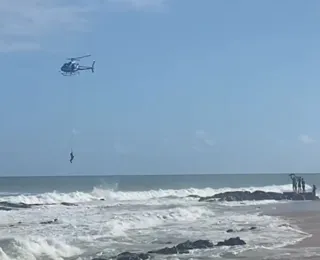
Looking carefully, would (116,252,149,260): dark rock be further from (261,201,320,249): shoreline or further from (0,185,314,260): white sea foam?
(261,201,320,249): shoreline

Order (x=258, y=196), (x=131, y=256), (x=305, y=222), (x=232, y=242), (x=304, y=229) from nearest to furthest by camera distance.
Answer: (x=131, y=256) → (x=232, y=242) → (x=304, y=229) → (x=305, y=222) → (x=258, y=196)

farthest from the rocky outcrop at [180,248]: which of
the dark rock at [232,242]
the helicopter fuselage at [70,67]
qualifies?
the helicopter fuselage at [70,67]

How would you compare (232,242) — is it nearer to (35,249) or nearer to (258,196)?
(35,249)

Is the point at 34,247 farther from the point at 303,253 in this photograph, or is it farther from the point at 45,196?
the point at 45,196

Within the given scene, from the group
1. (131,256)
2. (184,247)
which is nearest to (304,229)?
(184,247)

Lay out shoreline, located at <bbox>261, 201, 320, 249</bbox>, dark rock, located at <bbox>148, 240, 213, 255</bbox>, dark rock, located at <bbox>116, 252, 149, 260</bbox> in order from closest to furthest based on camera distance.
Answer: dark rock, located at <bbox>116, 252, 149, 260</bbox>, dark rock, located at <bbox>148, 240, 213, 255</bbox>, shoreline, located at <bbox>261, 201, 320, 249</bbox>

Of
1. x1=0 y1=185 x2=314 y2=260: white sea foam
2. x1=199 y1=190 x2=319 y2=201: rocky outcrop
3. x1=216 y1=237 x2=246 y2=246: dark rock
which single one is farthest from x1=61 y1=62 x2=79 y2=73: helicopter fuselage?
x1=199 y1=190 x2=319 y2=201: rocky outcrop

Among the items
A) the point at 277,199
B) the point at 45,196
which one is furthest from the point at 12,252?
the point at 45,196

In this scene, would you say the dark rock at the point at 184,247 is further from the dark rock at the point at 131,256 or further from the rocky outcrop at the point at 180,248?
the dark rock at the point at 131,256

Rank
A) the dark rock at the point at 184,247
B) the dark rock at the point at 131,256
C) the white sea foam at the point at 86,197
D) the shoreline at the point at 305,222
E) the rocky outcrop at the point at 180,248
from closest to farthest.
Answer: the dark rock at the point at 131,256 < the rocky outcrop at the point at 180,248 < the dark rock at the point at 184,247 < the shoreline at the point at 305,222 < the white sea foam at the point at 86,197

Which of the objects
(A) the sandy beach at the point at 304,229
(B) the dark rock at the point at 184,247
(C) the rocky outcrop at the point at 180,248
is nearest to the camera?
(C) the rocky outcrop at the point at 180,248

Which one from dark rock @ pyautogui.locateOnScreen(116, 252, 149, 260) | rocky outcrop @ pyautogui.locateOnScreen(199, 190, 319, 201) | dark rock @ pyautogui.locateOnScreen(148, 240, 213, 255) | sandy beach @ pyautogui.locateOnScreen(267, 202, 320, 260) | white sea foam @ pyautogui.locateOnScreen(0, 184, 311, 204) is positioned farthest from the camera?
white sea foam @ pyautogui.locateOnScreen(0, 184, 311, 204)
